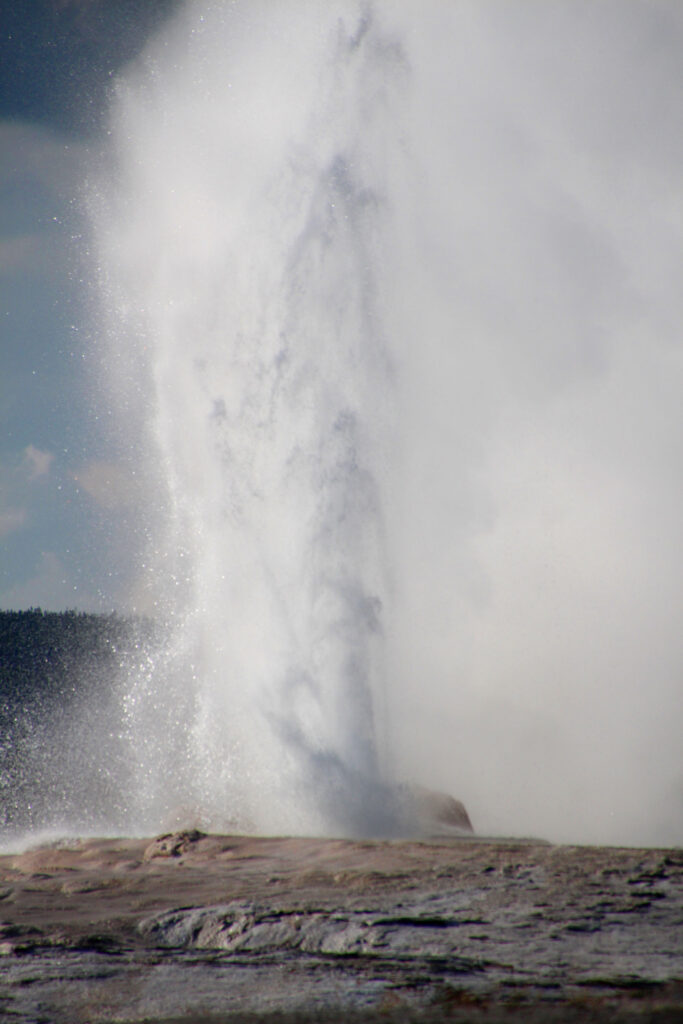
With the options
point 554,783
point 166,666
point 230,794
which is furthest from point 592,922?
point 554,783

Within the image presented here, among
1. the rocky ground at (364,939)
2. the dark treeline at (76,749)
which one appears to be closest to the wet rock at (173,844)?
the rocky ground at (364,939)

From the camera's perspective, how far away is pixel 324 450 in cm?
1009

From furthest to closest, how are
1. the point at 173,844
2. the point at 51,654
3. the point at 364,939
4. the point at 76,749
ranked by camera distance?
1. the point at 51,654
2. the point at 76,749
3. the point at 173,844
4. the point at 364,939

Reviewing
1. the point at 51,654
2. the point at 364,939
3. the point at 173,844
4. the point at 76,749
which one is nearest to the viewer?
the point at 364,939

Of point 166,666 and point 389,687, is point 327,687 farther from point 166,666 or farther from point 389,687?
point 166,666

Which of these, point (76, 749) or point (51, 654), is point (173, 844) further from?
point (51, 654)

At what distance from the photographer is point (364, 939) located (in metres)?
A: 3.83

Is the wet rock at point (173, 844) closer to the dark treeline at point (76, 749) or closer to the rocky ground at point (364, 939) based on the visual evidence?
the rocky ground at point (364, 939)

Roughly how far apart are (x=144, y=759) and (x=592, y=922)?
870cm

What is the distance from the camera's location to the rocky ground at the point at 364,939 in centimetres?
296

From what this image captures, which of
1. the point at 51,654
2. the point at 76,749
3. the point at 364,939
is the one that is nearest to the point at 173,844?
the point at 364,939

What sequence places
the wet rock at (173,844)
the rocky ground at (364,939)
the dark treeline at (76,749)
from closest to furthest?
the rocky ground at (364,939) → the wet rock at (173,844) → the dark treeline at (76,749)

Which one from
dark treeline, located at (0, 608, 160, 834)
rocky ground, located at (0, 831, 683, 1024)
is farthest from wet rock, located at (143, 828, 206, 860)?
dark treeline, located at (0, 608, 160, 834)

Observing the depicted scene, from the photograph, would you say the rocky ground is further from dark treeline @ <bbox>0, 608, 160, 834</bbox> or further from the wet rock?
dark treeline @ <bbox>0, 608, 160, 834</bbox>
